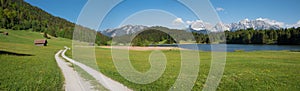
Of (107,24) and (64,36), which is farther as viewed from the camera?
(64,36)

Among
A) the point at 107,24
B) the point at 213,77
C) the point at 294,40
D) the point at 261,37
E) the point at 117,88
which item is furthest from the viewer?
the point at 261,37

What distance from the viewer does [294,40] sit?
143875 millimetres

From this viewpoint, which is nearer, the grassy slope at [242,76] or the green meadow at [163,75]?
the green meadow at [163,75]

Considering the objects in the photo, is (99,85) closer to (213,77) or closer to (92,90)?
(92,90)

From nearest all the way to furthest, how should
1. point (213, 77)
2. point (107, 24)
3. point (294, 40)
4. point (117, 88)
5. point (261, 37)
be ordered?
point (117, 88)
point (107, 24)
point (213, 77)
point (294, 40)
point (261, 37)

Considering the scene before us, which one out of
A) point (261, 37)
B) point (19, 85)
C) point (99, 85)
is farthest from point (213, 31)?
point (261, 37)

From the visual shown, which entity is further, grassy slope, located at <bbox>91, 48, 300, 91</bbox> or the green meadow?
grassy slope, located at <bbox>91, 48, 300, 91</bbox>

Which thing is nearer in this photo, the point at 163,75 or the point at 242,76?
the point at 163,75

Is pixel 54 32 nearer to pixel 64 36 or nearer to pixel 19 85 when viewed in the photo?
pixel 64 36

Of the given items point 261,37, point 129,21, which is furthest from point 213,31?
point 261,37

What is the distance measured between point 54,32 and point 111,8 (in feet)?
491

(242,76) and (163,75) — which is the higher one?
(163,75)

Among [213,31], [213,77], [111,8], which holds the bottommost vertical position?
[213,77]

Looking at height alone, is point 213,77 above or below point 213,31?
below
